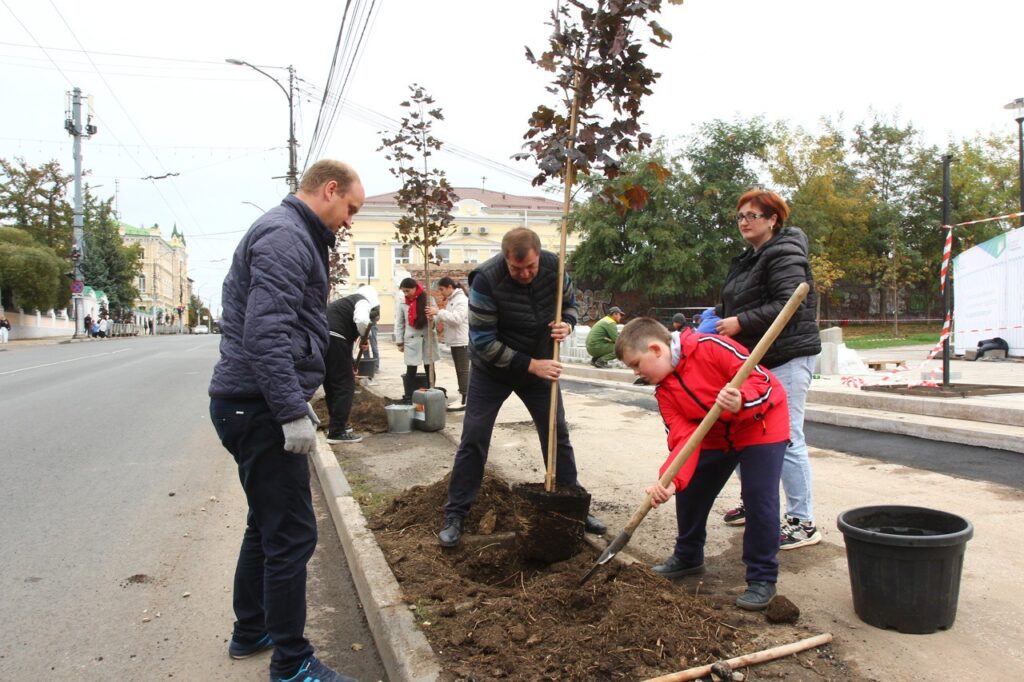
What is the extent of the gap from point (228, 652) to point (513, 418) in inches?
242

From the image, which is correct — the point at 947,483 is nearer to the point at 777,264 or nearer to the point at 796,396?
the point at 796,396

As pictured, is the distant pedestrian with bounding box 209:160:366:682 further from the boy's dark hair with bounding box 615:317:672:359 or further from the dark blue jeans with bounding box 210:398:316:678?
the boy's dark hair with bounding box 615:317:672:359

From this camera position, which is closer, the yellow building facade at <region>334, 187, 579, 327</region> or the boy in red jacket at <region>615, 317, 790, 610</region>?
the boy in red jacket at <region>615, 317, 790, 610</region>

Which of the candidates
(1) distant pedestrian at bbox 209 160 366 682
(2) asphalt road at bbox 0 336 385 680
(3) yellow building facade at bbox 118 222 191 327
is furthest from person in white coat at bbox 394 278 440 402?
(3) yellow building facade at bbox 118 222 191 327

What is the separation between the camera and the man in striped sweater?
4012mm

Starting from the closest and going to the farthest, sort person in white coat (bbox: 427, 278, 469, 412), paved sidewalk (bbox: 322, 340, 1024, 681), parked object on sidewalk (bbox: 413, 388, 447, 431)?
paved sidewalk (bbox: 322, 340, 1024, 681), parked object on sidewalk (bbox: 413, 388, 447, 431), person in white coat (bbox: 427, 278, 469, 412)

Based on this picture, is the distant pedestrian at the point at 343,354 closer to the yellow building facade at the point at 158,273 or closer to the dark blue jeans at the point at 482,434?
the dark blue jeans at the point at 482,434

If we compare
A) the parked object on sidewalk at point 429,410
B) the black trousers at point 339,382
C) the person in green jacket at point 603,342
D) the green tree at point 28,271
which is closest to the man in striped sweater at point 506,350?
the black trousers at point 339,382

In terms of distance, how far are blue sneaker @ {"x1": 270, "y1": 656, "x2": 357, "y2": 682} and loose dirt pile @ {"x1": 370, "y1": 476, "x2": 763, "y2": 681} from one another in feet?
1.31

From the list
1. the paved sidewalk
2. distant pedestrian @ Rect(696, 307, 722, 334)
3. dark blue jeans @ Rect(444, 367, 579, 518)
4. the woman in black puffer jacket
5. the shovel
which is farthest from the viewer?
Answer: dark blue jeans @ Rect(444, 367, 579, 518)

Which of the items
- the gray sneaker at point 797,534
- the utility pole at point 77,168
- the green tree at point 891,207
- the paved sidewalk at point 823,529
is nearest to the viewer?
the paved sidewalk at point 823,529

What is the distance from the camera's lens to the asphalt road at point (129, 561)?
124 inches

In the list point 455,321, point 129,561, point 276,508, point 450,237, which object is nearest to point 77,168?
point 450,237

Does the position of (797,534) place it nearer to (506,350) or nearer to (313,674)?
(506,350)
